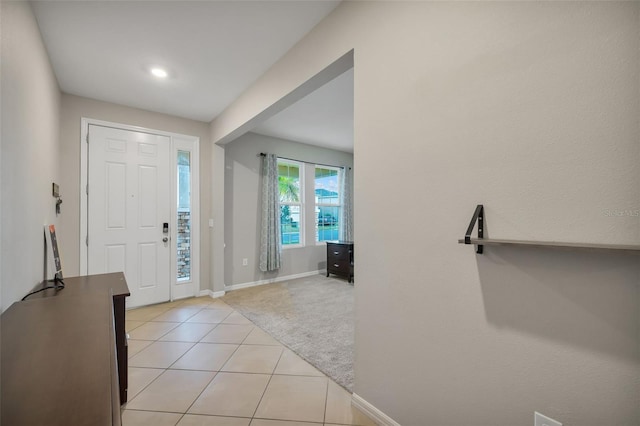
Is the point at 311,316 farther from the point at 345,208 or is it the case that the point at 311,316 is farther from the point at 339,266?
the point at 345,208

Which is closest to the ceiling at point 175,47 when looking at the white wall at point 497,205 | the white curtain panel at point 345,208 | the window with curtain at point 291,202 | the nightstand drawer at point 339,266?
the white wall at point 497,205

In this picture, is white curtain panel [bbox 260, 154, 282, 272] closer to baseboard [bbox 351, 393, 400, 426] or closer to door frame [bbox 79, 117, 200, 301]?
door frame [bbox 79, 117, 200, 301]

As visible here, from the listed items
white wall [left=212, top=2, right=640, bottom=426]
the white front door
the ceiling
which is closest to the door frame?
the white front door

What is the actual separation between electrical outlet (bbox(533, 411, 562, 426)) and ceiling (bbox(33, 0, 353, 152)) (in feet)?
7.61

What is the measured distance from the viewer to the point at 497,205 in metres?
1.07

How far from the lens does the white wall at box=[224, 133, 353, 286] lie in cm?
425

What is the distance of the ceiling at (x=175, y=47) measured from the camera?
1.78 meters

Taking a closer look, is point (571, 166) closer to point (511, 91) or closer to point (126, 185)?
point (511, 91)

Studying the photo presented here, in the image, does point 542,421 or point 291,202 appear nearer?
point 542,421

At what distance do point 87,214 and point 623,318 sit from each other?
424 centimetres

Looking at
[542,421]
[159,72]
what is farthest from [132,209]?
[542,421]

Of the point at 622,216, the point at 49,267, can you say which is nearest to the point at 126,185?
the point at 49,267

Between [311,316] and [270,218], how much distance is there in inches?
76.7

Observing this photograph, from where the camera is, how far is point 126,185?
331cm
